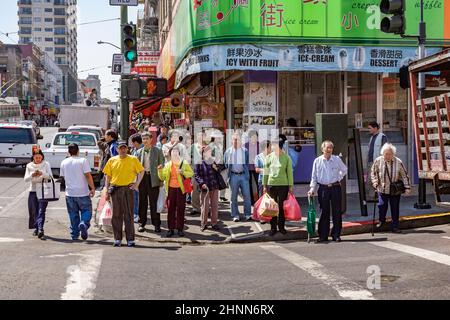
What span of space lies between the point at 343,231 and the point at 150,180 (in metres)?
3.72

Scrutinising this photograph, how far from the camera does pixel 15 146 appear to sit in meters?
23.4

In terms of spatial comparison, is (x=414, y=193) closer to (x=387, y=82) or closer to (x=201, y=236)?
(x=387, y=82)

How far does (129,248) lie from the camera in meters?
10.7

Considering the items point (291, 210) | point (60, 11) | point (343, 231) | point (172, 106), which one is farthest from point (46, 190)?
point (60, 11)

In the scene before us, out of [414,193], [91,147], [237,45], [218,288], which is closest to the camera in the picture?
[218,288]

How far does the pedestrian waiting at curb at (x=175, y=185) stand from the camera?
1166cm

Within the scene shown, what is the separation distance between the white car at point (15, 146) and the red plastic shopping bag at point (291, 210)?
13885 mm

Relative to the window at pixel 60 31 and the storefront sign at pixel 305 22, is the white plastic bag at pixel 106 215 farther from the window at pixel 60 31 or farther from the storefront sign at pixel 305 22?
the window at pixel 60 31

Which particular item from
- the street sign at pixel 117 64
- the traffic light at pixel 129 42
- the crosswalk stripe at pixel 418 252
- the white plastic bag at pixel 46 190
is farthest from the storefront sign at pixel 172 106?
the crosswalk stripe at pixel 418 252

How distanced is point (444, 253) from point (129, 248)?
4.88 meters

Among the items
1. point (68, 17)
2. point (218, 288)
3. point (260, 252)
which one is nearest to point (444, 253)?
point (260, 252)

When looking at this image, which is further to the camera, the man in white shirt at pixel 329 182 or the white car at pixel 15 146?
→ the white car at pixel 15 146

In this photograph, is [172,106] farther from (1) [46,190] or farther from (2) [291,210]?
(2) [291,210]

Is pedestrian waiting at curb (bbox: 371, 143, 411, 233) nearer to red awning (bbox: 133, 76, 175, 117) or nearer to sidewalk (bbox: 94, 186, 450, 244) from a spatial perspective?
sidewalk (bbox: 94, 186, 450, 244)
